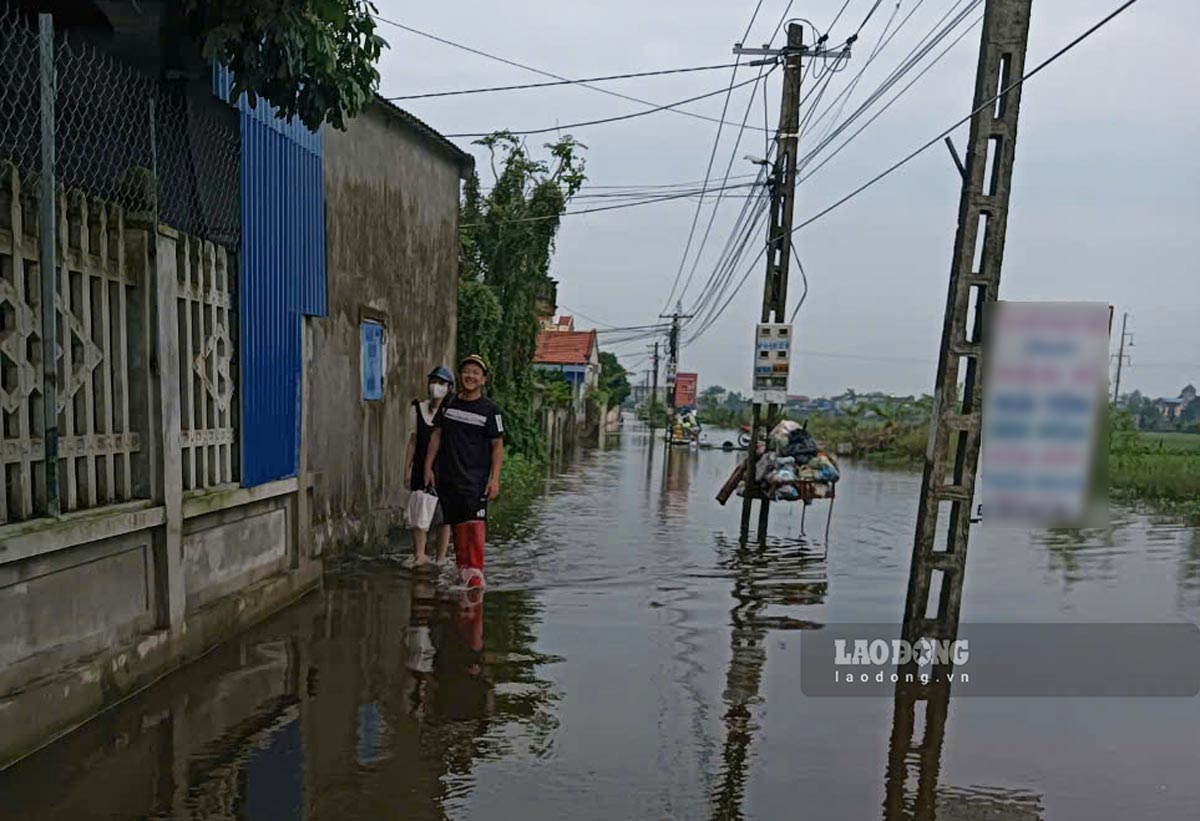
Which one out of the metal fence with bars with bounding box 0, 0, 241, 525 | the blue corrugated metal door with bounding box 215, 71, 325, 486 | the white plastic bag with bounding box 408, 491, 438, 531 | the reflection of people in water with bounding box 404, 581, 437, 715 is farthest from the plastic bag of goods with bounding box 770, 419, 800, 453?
the metal fence with bars with bounding box 0, 0, 241, 525

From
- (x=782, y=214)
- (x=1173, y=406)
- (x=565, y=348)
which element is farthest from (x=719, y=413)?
(x=782, y=214)

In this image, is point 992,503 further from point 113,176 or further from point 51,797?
point 113,176

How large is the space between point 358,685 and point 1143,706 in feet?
14.8

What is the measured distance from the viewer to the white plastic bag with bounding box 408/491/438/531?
8.27m

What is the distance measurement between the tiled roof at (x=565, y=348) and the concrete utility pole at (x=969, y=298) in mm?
35252

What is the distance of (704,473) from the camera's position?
972 inches

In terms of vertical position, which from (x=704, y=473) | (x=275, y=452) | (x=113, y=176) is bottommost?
(x=704, y=473)

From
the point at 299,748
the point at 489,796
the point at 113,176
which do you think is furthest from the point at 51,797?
the point at 113,176

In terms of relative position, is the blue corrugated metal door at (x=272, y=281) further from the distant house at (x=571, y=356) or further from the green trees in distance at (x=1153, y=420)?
the distant house at (x=571, y=356)

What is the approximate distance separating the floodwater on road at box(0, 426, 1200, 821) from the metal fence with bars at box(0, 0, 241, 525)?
1.20 meters

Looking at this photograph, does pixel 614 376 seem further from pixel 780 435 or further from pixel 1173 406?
pixel 780 435

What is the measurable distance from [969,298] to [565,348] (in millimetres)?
38773

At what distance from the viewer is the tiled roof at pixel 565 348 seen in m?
42.6

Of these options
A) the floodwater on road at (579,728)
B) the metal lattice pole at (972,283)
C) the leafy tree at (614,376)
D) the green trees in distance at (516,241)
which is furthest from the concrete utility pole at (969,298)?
the leafy tree at (614,376)
